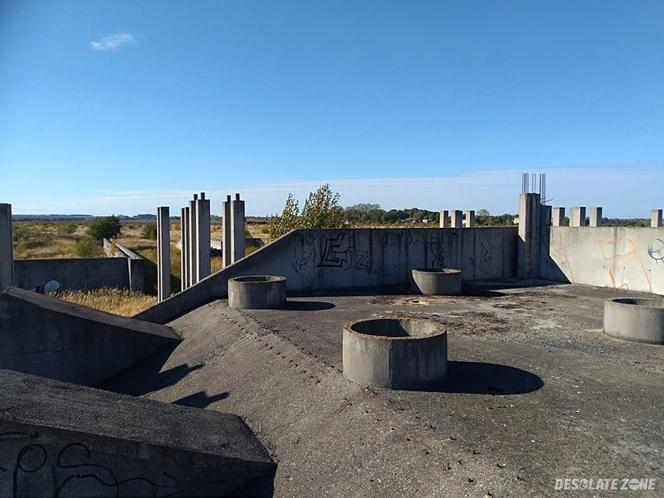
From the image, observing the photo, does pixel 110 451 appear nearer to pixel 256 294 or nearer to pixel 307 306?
pixel 256 294

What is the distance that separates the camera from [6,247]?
16734 millimetres

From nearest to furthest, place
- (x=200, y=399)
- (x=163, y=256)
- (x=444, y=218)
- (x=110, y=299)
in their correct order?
(x=200, y=399)
(x=110, y=299)
(x=163, y=256)
(x=444, y=218)

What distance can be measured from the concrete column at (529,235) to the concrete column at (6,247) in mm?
17809

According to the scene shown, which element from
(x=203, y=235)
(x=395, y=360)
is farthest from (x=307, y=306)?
(x=203, y=235)

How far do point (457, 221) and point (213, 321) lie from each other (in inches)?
514

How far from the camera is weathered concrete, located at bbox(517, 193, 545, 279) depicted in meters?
19.0

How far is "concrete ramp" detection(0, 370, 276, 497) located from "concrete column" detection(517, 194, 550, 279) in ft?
49.6

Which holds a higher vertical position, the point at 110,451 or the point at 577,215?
the point at 577,215

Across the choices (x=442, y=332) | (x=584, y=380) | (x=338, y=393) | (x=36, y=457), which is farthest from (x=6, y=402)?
(x=584, y=380)

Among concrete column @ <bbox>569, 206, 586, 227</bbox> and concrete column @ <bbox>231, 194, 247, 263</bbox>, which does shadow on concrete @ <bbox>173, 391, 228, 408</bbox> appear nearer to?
concrete column @ <bbox>231, 194, 247, 263</bbox>

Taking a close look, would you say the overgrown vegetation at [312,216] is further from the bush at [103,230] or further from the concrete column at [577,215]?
the bush at [103,230]

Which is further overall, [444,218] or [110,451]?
[444,218]

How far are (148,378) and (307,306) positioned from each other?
172 inches

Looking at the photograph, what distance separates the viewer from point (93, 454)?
5266 millimetres
